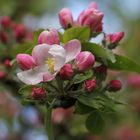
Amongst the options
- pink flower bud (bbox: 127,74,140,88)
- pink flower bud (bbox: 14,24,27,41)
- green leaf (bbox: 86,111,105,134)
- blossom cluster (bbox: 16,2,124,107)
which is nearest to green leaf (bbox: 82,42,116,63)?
blossom cluster (bbox: 16,2,124,107)

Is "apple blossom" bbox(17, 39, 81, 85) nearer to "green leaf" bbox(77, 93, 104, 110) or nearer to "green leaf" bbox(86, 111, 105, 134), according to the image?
"green leaf" bbox(77, 93, 104, 110)

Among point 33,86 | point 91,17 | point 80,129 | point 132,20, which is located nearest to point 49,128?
point 33,86

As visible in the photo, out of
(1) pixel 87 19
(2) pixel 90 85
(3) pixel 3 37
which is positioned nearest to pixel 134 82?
(3) pixel 3 37

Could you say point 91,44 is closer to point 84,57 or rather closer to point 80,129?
point 84,57

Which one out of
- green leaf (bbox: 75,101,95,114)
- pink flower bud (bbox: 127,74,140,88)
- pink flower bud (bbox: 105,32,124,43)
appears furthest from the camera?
pink flower bud (bbox: 127,74,140,88)

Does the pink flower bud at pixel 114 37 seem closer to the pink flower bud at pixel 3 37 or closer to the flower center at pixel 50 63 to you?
the flower center at pixel 50 63

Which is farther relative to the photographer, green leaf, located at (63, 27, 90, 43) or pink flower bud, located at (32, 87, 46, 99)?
green leaf, located at (63, 27, 90, 43)
